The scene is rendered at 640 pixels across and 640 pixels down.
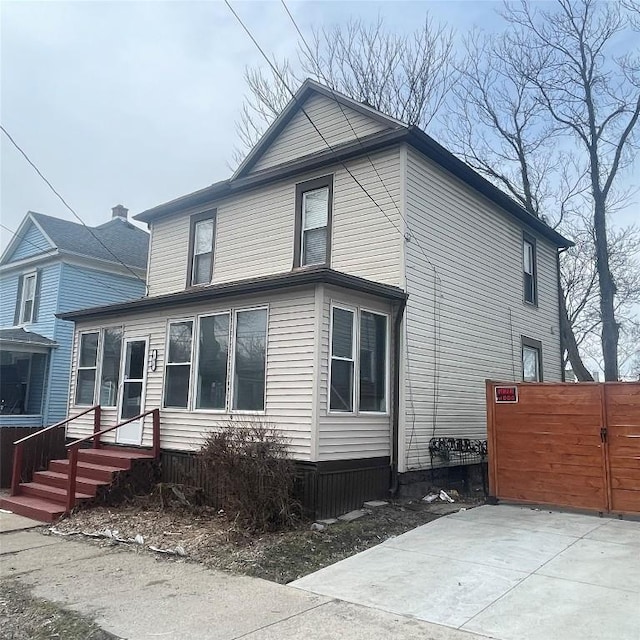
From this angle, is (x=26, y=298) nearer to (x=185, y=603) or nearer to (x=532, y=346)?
(x=532, y=346)

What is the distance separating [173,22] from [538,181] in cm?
1757

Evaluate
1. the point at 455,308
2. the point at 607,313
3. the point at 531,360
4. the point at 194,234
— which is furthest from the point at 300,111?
the point at 607,313

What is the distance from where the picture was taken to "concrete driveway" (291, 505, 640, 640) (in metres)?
4.52

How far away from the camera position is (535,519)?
322 inches

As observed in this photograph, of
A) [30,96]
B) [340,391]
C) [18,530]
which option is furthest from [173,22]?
[18,530]

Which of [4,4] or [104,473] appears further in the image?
[104,473]

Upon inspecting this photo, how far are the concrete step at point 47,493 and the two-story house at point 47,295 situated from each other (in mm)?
8753

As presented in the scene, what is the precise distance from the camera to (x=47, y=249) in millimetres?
19734

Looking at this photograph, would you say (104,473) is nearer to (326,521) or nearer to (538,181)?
(326,521)

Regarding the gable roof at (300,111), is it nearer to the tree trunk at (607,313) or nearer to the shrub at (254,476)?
the shrub at (254,476)

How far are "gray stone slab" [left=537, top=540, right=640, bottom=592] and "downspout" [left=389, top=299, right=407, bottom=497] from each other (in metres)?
2.99

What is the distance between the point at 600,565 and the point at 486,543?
4.27 feet

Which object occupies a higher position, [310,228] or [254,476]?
[310,228]

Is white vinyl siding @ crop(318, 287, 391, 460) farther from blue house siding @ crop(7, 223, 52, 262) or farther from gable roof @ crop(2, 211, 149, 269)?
blue house siding @ crop(7, 223, 52, 262)
